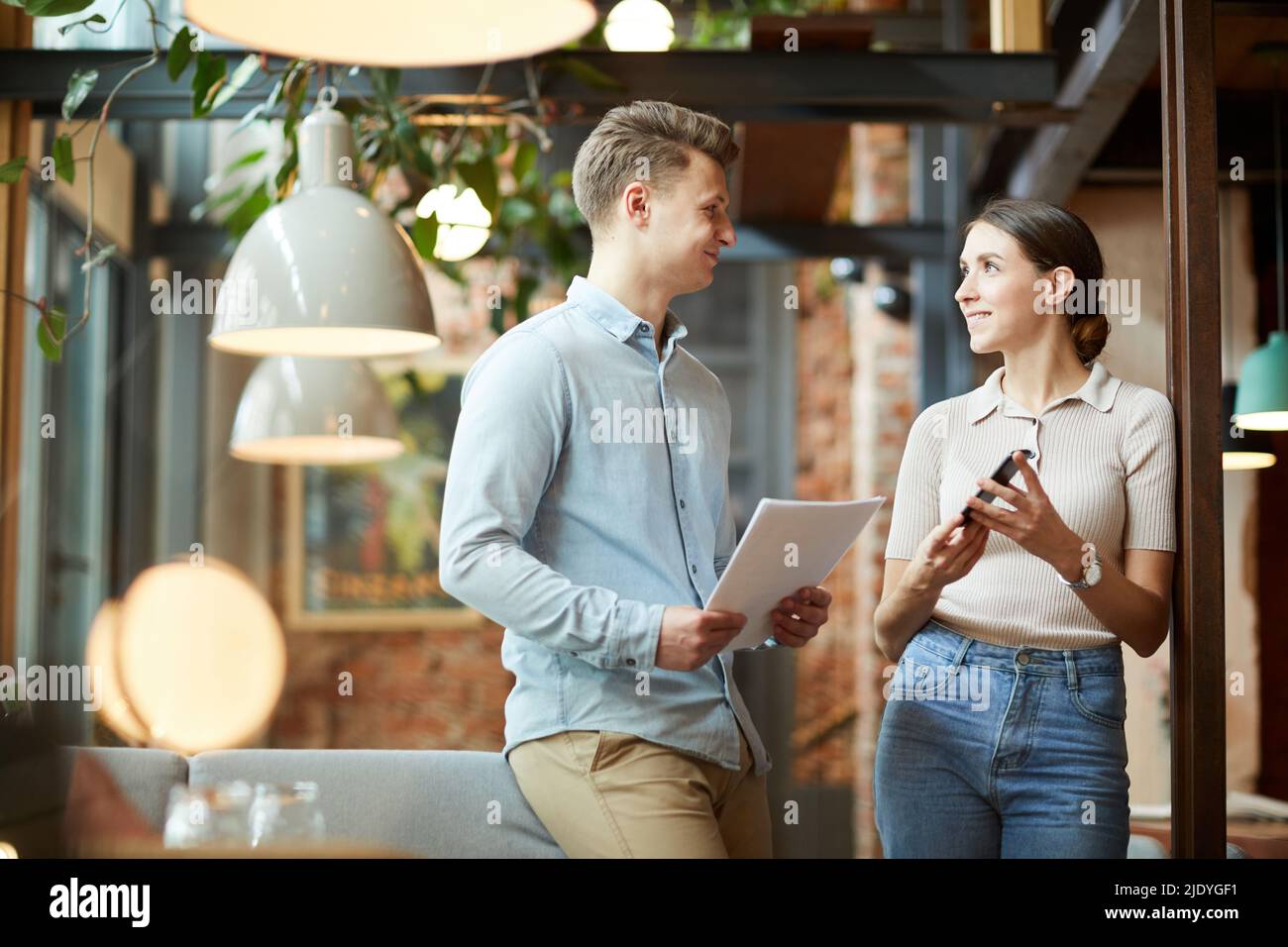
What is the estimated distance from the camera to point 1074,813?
1607 millimetres

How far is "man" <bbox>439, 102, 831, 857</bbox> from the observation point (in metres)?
1.53

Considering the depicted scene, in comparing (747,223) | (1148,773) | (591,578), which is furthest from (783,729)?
(591,578)

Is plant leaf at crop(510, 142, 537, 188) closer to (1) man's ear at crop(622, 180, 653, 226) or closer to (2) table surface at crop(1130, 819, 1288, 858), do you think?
(1) man's ear at crop(622, 180, 653, 226)

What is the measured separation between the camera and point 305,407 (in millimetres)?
3076

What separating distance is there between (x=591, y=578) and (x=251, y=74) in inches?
57.5

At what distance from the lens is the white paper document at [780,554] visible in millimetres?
1486

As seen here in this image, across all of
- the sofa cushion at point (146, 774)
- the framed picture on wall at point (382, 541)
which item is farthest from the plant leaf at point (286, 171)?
the framed picture on wall at point (382, 541)

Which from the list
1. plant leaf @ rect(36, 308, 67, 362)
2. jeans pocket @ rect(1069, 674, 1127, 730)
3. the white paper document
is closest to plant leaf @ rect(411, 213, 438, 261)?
plant leaf @ rect(36, 308, 67, 362)

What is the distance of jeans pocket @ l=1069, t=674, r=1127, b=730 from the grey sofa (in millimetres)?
681

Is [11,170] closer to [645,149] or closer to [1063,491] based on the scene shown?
[645,149]

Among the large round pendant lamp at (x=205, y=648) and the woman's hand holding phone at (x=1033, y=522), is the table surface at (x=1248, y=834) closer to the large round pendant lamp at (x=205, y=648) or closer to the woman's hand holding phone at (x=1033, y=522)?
the woman's hand holding phone at (x=1033, y=522)

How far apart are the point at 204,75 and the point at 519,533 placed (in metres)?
1.30

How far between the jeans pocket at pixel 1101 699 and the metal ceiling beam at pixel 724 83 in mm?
1367
